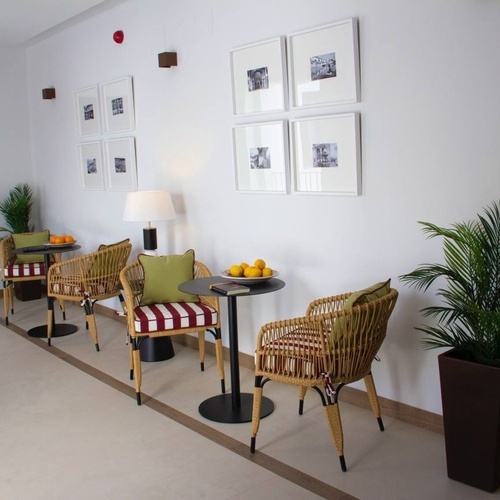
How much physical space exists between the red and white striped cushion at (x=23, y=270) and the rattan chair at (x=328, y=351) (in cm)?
336

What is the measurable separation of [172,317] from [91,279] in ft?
4.27

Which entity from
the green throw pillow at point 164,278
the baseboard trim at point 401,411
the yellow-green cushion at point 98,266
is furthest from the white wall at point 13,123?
the baseboard trim at point 401,411

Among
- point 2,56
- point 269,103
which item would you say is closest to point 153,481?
point 269,103

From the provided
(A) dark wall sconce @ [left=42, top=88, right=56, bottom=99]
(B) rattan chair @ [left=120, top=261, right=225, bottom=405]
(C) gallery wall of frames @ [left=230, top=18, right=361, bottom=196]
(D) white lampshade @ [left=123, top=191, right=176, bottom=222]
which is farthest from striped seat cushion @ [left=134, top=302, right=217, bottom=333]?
(A) dark wall sconce @ [left=42, top=88, right=56, bottom=99]

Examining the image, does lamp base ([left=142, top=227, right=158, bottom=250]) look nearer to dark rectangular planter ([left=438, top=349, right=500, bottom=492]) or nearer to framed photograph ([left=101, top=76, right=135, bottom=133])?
framed photograph ([left=101, top=76, right=135, bottom=133])

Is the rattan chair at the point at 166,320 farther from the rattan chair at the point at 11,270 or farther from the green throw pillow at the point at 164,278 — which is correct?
the rattan chair at the point at 11,270

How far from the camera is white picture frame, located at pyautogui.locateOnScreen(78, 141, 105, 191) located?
576cm

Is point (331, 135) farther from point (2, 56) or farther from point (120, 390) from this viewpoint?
point (2, 56)

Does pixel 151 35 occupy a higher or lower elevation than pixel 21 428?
higher

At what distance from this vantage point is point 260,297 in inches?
165

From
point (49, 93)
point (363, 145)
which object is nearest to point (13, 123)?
point (49, 93)

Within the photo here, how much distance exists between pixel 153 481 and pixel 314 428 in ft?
2.99

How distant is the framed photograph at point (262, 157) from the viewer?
152 inches

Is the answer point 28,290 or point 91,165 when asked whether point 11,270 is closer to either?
Result: point 28,290
